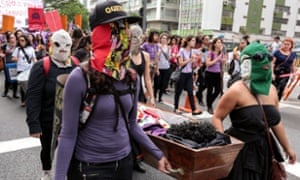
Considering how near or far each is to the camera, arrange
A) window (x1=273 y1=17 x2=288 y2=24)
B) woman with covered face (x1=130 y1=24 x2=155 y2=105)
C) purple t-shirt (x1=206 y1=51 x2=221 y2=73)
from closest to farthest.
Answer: woman with covered face (x1=130 y1=24 x2=155 y2=105)
purple t-shirt (x1=206 y1=51 x2=221 y2=73)
window (x1=273 y1=17 x2=288 y2=24)

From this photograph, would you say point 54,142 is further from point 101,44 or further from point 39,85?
point 39,85

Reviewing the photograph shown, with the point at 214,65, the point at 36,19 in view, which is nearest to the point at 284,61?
the point at 214,65

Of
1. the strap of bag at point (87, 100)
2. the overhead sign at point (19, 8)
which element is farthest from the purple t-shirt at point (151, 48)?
the overhead sign at point (19, 8)

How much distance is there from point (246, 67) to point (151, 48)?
20.2ft

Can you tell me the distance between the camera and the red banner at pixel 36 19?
42.6 ft

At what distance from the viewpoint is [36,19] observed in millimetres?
13211

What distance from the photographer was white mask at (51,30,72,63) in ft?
11.4

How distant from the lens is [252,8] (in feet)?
209

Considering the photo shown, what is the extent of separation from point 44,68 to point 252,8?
6510 cm

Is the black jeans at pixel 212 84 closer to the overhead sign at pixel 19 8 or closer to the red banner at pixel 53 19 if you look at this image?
the red banner at pixel 53 19

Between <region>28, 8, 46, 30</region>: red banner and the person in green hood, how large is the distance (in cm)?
1162

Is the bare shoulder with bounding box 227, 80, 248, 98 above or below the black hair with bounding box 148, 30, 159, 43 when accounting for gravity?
below

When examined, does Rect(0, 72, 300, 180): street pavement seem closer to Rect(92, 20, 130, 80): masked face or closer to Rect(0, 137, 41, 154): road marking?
Rect(0, 137, 41, 154): road marking

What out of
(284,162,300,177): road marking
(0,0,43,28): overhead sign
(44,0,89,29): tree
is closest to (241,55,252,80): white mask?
(284,162,300,177): road marking
